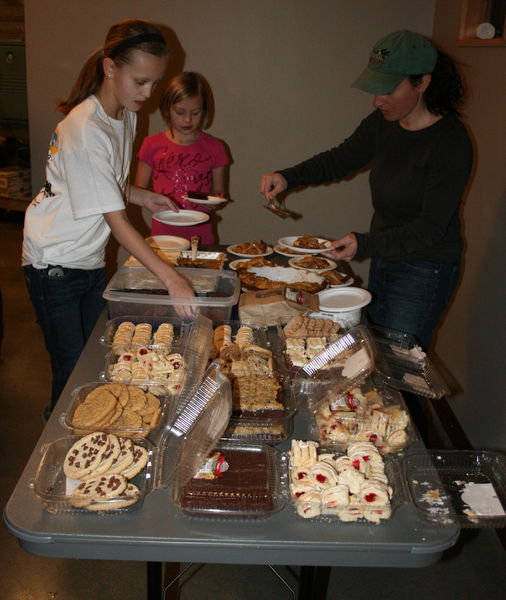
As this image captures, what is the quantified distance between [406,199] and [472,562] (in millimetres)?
1557

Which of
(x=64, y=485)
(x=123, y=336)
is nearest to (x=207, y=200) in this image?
(x=123, y=336)

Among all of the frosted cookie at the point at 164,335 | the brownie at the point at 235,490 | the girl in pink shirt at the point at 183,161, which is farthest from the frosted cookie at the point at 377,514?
the girl in pink shirt at the point at 183,161

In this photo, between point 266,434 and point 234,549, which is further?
point 266,434

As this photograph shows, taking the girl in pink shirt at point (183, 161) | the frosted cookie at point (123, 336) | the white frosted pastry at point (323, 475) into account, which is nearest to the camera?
the white frosted pastry at point (323, 475)

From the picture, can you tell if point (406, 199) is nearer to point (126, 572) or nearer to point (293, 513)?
point (293, 513)

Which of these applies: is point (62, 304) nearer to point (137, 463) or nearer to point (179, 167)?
→ point (137, 463)

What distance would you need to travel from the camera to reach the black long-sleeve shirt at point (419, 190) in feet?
6.97

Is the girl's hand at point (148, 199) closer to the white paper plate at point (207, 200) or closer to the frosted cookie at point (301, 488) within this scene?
the white paper plate at point (207, 200)

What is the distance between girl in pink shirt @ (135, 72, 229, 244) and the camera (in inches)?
131

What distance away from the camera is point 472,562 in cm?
236

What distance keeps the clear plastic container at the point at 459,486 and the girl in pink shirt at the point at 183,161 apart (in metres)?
2.27

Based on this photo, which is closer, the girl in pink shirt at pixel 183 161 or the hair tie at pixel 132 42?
the hair tie at pixel 132 42

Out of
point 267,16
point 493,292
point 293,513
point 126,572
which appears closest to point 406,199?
point 493,292

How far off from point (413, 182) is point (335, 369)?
3.27 feet
